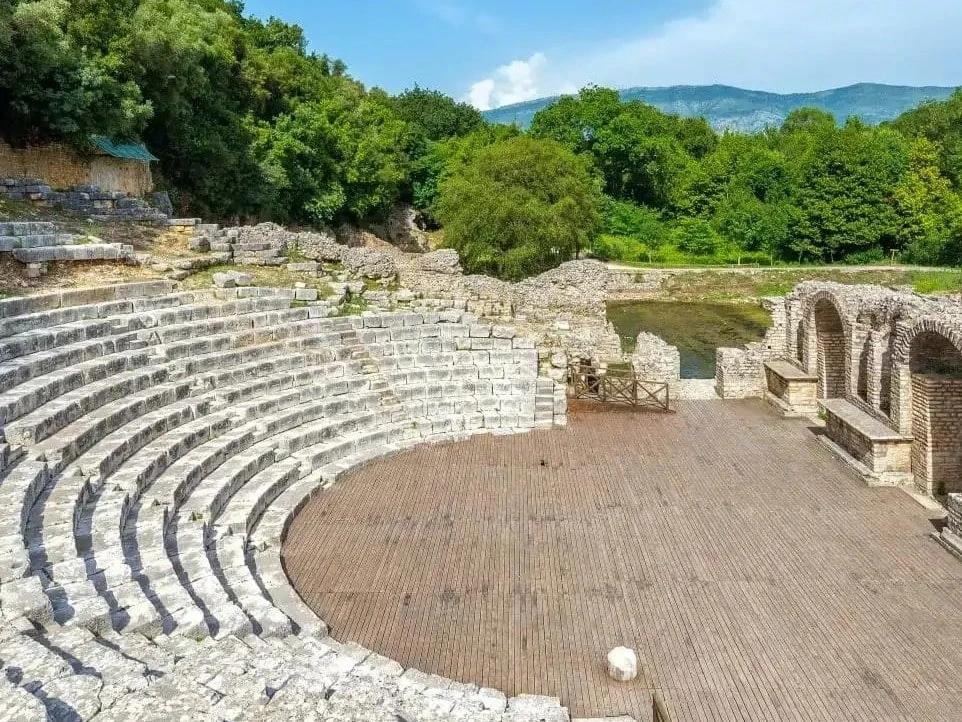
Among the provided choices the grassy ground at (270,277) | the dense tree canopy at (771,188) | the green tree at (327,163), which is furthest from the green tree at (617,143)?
the grassy ground at (270,277)

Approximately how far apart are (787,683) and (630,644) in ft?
5.18

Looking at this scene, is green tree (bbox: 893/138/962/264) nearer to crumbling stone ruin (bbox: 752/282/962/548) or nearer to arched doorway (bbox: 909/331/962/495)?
crumbling stone ruin (bbox: 752/282/962/548)

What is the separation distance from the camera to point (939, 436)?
12.9m

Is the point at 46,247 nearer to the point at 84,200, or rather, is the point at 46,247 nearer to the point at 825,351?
the point at 84,200

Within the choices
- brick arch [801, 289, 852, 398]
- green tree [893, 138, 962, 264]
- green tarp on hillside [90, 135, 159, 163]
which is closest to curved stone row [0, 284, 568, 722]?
brick arch [801, 289, 852, 398]

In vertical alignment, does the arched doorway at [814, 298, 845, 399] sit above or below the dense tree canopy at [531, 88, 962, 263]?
below

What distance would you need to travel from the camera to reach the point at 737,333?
108 feet

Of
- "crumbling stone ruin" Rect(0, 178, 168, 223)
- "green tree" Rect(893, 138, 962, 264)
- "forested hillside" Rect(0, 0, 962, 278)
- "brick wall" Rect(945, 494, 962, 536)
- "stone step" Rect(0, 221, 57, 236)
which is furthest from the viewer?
"green tree" Rect(893, 138, 962, 264)

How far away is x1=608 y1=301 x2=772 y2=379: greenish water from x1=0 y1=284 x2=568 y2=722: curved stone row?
35.1 feet

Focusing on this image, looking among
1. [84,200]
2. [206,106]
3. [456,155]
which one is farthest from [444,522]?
[456,155]

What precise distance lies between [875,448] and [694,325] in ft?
72.4

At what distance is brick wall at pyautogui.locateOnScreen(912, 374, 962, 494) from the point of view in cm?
1281

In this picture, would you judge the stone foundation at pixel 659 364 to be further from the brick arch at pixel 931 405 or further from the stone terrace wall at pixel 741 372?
the brick arch at pixel 931 405

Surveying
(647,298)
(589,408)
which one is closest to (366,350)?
(589,408)
